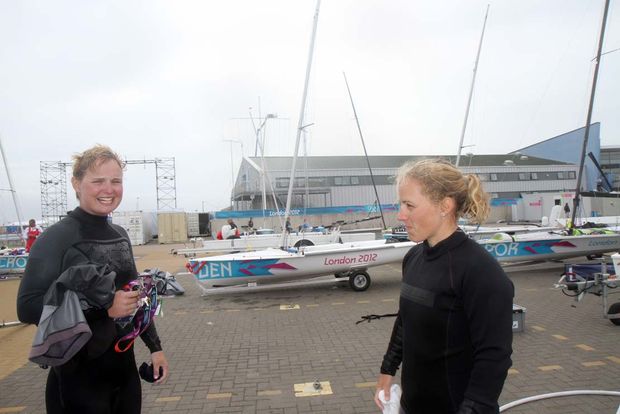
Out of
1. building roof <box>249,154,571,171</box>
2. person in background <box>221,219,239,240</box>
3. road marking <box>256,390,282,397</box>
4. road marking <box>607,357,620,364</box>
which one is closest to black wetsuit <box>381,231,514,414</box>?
road marking <box>256,390,282,397</box>

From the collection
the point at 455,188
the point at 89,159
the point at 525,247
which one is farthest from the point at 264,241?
the point at 455,188

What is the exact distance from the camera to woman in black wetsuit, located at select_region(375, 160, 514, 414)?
1.45m

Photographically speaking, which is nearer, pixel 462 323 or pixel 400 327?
pixel 462 323

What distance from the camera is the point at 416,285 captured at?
67.9 inches

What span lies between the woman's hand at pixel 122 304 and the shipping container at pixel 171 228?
1148 inches

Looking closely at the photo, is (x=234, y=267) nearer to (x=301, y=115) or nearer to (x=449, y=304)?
(x=301, y=115)

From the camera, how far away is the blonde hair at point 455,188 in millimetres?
1672

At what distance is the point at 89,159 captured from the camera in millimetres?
2023

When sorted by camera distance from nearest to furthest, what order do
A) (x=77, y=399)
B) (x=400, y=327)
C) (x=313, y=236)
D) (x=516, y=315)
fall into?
(x=77, y=399)
(x=400, y=327)
(x=516, y=315)
(x=313, y=236)

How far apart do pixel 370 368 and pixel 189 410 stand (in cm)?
193

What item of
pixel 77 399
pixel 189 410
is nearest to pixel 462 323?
pixel 77 399

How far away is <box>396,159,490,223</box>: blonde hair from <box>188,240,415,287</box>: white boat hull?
672cm

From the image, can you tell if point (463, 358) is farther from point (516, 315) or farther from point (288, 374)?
point (516, 315)

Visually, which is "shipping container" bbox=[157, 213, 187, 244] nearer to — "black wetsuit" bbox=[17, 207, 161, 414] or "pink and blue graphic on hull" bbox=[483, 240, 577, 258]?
"pink and blue graphic on hull" bbox=[483, 240, 577, 258]
